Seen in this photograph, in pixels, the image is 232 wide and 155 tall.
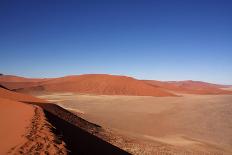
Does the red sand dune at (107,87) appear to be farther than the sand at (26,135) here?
Yes

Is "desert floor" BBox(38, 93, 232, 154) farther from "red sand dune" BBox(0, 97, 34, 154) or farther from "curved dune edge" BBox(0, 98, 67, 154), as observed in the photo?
"curved dune edge" BBox(0, 98, 67, 154)

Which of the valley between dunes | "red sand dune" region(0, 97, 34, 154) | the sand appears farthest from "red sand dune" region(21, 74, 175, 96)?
the sand

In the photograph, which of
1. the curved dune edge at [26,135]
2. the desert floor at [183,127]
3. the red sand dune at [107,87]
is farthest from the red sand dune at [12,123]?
the red sand dune at [107,87]

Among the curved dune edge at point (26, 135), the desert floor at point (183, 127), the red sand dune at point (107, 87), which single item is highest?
the red sand dune at point (107, 87)

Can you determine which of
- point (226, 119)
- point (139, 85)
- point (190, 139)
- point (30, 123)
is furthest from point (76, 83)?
point (30, 123)

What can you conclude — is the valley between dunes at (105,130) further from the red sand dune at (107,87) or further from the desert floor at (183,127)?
the red sand dune at (107,87)

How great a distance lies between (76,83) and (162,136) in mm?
59892

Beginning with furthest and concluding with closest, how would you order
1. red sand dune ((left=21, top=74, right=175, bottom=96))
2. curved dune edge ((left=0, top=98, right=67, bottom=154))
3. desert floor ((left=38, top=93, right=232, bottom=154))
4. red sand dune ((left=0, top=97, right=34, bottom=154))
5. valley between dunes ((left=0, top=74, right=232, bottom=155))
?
red sand dune ((left=21, top=74, right=175, bottom=96))
desert floor ((left=38, top=93, right=232, bottom=154))
valley between dunes ((left=0, top=74, right=232, bottom=155))
red sand dune ((left=0, top=97, right=34, bottom=154))
curved dune edge ((left=0, top=98, right=67, bottom=154))

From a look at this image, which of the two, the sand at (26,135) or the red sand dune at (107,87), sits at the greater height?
the red sand dune at (107,87)

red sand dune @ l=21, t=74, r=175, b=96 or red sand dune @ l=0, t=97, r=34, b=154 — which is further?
red sand dune @ l=21, t=74, r=175, b=96

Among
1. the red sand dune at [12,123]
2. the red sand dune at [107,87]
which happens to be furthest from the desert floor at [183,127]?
the red sand dune at [107,87]

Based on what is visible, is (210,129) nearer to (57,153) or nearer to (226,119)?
(226,119)

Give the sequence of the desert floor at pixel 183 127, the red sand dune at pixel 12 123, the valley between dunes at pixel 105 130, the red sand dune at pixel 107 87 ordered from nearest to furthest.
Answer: the red sand dune at pixel 12 123 < the valley between dunes at pixel 105 130 < the desert floor at pixel 183 127 < the red sand dune at pixel 107 87

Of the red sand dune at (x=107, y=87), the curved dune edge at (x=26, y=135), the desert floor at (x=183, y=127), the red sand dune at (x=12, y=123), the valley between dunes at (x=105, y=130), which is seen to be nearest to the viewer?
the curved dune edge at (x=26, y=135)
